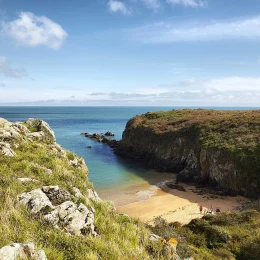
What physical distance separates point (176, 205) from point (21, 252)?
24.4m

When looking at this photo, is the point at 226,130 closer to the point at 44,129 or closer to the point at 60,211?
the point at 44,129

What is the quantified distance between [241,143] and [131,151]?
27.3 meters

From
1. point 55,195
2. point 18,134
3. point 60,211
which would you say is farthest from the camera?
point 18,134

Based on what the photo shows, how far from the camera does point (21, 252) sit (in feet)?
18.6

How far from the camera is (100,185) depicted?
34406 millimetres

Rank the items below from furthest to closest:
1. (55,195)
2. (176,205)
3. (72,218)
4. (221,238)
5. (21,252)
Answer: (176,205) → (221,238) → (55,195) → (72,218) → (21,252)

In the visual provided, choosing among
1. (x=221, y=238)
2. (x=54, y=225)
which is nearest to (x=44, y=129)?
(x=54, y=225)

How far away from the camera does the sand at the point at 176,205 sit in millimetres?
24688

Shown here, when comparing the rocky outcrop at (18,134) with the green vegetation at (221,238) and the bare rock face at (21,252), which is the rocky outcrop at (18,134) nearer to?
the bare rock face at (21,252)

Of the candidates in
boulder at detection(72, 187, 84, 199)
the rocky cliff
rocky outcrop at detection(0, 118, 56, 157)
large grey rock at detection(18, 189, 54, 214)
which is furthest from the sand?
large grey rock at detection(18, 189, 54, 214)

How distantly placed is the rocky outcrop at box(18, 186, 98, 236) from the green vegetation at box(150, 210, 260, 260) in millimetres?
4314

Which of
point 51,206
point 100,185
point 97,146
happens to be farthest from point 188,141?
point 51,206

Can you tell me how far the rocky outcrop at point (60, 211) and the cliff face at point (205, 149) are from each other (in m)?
27.4

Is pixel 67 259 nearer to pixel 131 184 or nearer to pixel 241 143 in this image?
pixel 131 184
